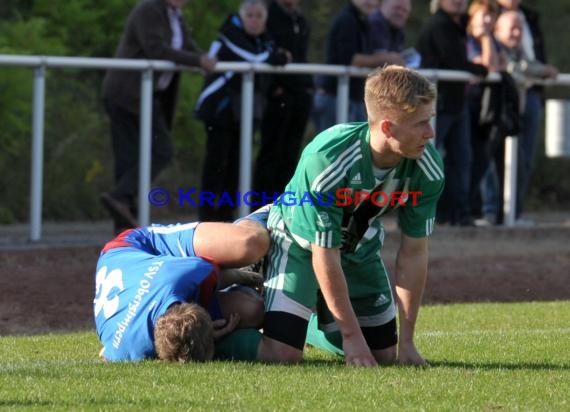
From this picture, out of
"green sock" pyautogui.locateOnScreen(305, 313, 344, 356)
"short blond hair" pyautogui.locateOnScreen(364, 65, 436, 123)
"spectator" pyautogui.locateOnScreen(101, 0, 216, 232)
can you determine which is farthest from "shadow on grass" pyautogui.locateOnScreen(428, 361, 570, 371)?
"spectator" pyautogui.locateOnScreen(101, 0, 216, 232)

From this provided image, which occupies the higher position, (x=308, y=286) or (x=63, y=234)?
(x=308, y=286)

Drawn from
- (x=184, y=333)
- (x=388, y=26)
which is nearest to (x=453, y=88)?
(x=388, y=26)

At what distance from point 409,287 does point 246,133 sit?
646 cm

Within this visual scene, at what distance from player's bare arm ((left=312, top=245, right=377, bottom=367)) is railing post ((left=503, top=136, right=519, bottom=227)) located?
8.83m

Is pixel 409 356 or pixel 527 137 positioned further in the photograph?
pixel 527 137

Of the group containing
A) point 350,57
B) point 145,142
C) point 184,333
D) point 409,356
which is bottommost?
point 409,356

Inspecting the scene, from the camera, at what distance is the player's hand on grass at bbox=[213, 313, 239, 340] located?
7.93m

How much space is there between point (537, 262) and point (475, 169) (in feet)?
5.84

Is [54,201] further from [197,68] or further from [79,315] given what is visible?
[79,315]

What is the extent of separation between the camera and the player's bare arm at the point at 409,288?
7844 millimetres

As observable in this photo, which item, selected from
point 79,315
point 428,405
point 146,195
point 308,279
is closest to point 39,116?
point 146,195

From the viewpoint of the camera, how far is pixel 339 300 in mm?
7570

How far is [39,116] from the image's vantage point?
516 inches

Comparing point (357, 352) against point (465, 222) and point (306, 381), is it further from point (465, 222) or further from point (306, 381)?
point (465, 222)
